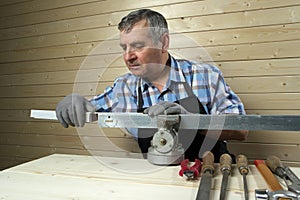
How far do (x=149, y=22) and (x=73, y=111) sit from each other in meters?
0.45

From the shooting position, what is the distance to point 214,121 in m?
0.57

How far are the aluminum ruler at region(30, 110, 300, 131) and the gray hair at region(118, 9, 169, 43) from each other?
0.44 meters

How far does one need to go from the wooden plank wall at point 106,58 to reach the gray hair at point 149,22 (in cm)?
36

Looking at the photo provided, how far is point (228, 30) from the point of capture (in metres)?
1.26

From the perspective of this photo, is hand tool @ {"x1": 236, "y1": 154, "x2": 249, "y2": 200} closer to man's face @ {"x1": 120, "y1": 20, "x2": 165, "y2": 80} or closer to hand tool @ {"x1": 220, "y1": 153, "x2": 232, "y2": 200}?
hand tool @ {"x1": 220, "y1": 153, "x2": 232, "y2": 200}

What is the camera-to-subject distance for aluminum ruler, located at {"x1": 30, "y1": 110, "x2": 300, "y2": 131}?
0.53m

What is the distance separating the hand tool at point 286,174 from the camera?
0.54 metres

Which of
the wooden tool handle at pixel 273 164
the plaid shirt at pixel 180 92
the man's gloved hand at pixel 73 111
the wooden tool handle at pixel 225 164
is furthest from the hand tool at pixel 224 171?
the man's gloved hand at pixel 73 111

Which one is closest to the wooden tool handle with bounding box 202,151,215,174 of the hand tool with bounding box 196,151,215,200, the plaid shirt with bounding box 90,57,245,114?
the hand tool with bounding box 196,151,215,200

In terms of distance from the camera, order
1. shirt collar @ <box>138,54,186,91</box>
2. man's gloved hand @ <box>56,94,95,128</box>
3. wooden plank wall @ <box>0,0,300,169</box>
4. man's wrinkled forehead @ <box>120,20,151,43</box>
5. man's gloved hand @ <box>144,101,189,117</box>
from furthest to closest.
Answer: wooden plank wall @ <box>0,0,300,169</box>
shirt collar @ <box>138,54,186,91</box>
man's wrinkled forehead @ <box>120,20,151,43</box>
man's gloved hand @ <box>56,94,95,128</box>
man's gloved hand @ <box>144,101,189,117</box>

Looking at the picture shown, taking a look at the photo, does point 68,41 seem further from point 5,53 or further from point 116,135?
point 116,135

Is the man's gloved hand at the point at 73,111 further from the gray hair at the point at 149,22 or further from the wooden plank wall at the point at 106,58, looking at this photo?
the wooden plank wall at the point at 106,58

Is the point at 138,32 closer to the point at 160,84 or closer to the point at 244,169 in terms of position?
the point at 160,84

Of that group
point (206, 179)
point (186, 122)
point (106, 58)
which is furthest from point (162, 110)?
point (106, 58)
